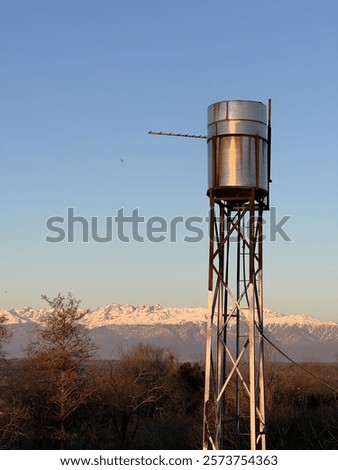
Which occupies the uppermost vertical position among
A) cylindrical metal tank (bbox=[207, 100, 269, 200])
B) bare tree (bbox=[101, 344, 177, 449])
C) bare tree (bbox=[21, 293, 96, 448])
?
cylindrical metal tank (bbox=[207, 100, 269, 200])

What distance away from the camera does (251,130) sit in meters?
18.2

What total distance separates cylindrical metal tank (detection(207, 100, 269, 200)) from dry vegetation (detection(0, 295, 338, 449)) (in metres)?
8.46

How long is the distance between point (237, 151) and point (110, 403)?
102ft

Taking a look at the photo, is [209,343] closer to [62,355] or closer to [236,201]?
[236,201]

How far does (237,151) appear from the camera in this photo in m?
18.1

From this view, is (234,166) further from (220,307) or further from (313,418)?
(313,418)

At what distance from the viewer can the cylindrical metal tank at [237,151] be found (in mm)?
18031

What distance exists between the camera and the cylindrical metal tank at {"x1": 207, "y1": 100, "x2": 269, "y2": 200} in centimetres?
1803

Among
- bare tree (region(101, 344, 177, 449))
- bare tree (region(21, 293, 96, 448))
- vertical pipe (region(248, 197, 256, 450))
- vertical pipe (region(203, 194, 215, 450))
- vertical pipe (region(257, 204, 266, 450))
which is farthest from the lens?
bare tree (region(101, 344, 177, 449))

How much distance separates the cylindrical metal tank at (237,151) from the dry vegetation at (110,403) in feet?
27.8

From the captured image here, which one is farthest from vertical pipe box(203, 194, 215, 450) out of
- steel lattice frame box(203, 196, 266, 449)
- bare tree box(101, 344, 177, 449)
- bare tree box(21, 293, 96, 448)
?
bare tree box(101, 344, 177, 449)

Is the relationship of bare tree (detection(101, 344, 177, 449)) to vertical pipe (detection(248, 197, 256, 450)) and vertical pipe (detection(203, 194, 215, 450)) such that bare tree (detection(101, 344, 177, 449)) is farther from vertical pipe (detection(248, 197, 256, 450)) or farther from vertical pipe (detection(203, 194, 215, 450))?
vertical pipe (detection(248, 197, 256, 450))

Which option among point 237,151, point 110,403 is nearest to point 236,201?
point 237,151
